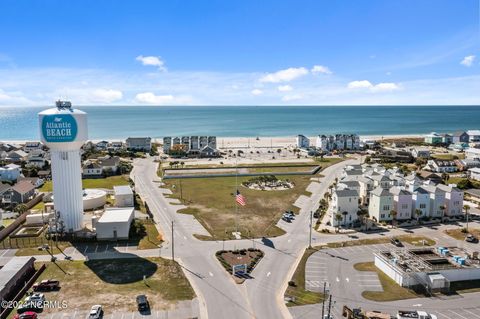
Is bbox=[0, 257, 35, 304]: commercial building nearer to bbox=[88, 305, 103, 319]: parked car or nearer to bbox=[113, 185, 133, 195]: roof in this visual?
bbox=[88, 305, 103, 319]: parked car

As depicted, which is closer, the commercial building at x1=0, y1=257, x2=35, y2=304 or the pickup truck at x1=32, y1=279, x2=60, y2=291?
the commercial building at x1=0, y1=257, x2=35, y2=304

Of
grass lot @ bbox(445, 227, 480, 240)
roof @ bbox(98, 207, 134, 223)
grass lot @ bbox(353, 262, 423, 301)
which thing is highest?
roof @ bbox(98, 207, 134, 223)

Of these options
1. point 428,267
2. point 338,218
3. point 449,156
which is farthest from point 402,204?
point 449,156

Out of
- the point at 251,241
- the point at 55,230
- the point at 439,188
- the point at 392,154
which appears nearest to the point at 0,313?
the point at 55,230

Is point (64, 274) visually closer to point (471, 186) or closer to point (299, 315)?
point (299, 315)

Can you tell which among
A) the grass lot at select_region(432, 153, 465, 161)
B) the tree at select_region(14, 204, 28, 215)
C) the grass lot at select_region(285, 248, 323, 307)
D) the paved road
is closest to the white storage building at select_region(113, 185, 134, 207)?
the paved road

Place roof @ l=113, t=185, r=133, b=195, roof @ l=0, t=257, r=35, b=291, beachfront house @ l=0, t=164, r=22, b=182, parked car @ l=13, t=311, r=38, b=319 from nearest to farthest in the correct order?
parked car @ l=13, t=311, r=38, b=319 < roof @ l=0, t=257, r=35, b=291 < roof @ l=113, t=185, r=133, b=195 < beachfront house @ l=0, t=164, r=22, b=182

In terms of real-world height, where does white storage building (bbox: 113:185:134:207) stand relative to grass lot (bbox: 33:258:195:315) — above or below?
above

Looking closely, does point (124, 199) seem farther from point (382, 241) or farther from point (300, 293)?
point (382, 241)

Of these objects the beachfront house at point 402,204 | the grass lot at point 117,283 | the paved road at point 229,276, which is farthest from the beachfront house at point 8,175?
the beachfront house at point 402,204
